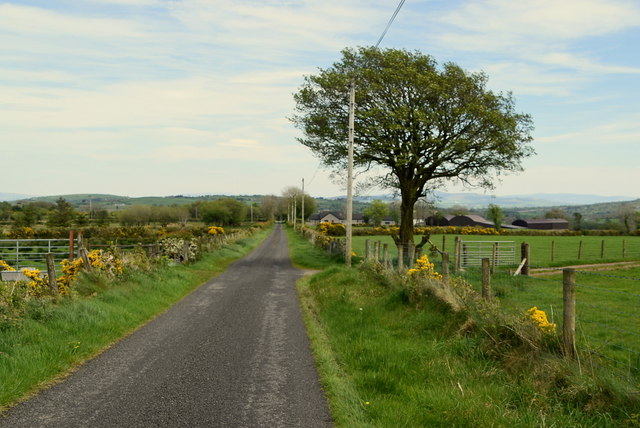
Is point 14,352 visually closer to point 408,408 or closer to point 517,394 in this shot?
point 408,408

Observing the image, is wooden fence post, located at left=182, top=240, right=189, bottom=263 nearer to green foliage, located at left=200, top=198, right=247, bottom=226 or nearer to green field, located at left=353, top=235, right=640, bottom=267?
green field, located at left=353, top=235, right=640, bottom=267

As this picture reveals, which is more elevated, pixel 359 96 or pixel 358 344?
pixel 359 96

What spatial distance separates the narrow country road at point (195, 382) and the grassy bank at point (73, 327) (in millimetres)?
351

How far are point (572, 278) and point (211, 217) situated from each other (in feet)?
380

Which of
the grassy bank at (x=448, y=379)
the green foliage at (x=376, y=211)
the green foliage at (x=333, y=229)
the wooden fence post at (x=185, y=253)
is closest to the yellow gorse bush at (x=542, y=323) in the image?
the grassy bank at (x=448, y=379)

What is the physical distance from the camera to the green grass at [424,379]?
5.53 m

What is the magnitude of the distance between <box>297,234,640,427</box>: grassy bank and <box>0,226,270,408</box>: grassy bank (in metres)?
4.08

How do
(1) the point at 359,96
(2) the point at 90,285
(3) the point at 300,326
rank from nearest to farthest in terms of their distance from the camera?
(3) the point at 300,326
(2) the point at 90,285
(1) the point at 359,96

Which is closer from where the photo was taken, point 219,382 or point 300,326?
point 219,382

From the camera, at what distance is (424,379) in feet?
23.0

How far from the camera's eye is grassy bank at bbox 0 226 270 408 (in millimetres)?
6938

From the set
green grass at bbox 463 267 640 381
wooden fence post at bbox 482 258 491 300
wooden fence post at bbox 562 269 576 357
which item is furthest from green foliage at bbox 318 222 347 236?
wooden fence post at bbox 562 269 576 357

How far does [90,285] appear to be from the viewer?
1305 cm

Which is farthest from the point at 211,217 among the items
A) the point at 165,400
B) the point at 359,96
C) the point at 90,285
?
the point at 165,400
